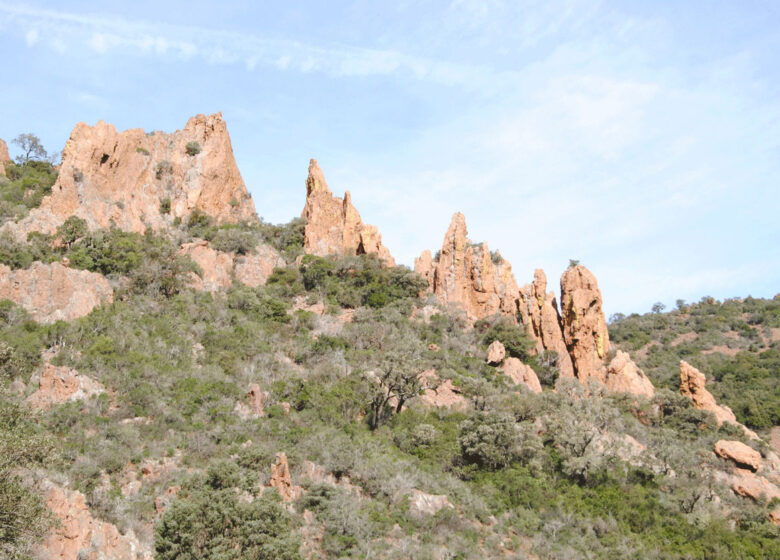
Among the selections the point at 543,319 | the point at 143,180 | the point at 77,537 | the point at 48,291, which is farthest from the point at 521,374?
the point at 143,180

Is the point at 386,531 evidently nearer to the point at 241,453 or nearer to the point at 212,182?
the point at 241,453

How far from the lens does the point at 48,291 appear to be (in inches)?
1115

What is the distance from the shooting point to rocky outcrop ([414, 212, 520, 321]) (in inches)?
1635

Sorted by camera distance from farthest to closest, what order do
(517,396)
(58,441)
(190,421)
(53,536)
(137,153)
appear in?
(137,153) < (517,396) < (190,421) < (58,441) < (53,536)

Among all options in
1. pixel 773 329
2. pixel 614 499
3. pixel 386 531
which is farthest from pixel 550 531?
pixel 773 329

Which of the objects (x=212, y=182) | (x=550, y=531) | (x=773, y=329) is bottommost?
(x=550, y=531)

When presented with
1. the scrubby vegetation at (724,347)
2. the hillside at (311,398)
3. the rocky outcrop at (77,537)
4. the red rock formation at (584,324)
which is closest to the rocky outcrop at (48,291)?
the hillside at (311,398)

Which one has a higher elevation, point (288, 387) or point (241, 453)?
point (288, 387)

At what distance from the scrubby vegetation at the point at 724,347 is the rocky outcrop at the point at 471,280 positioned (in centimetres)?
1303

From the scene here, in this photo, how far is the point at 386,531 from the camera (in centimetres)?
2048

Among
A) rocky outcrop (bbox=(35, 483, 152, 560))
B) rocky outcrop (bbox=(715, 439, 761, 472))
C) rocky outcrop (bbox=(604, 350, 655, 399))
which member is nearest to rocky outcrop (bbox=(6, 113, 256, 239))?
rocky outcrop (bbox=(35, 483, 152, 560))

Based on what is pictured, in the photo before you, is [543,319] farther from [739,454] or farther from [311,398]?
[311,398]

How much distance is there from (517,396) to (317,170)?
85.0 ft

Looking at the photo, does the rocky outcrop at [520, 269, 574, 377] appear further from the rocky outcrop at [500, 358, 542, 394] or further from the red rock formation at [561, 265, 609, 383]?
the rocky outcrop at [500, 358, 542, 394]
